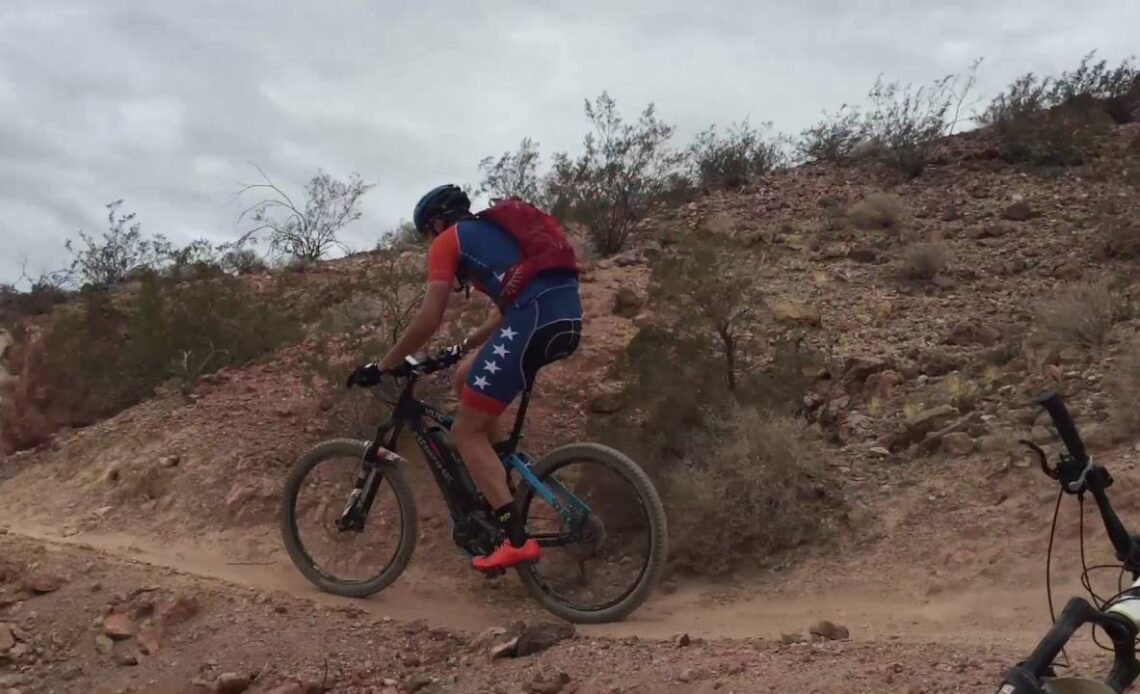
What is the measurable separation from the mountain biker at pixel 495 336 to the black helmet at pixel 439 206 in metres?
0.09

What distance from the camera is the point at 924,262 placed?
30.7 feet

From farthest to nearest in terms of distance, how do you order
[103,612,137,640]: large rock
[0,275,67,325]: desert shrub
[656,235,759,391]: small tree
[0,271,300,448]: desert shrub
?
[0,275,67,325]: desert shrub, [0,271,300,448]: desert shrub, [656,235,759,391]: small tree, [103,612,137,640]: large rock

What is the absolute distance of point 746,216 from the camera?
12773mm

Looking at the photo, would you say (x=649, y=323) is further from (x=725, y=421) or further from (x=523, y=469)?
(x=523, y=469)

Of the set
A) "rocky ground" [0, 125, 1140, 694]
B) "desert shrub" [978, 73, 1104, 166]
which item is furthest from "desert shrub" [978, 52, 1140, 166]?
"rocky ground" [0, 125, 1140, 694]

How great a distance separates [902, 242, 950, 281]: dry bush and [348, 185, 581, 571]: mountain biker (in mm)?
5947

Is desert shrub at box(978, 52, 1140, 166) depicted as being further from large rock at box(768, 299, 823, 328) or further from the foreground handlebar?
the foreground handlebar

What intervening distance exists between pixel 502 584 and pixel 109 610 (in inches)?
78.5

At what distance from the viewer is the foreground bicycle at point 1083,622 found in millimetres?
1689

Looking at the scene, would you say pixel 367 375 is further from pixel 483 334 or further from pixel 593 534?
pixel 593 534

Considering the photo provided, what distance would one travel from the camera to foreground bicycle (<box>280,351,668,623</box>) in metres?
4.53

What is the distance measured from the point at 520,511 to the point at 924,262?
245 inches

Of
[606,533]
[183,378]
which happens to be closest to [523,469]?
[606,533]

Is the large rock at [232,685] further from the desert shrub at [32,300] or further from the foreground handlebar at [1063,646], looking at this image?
the desert shrub at [32,300]
